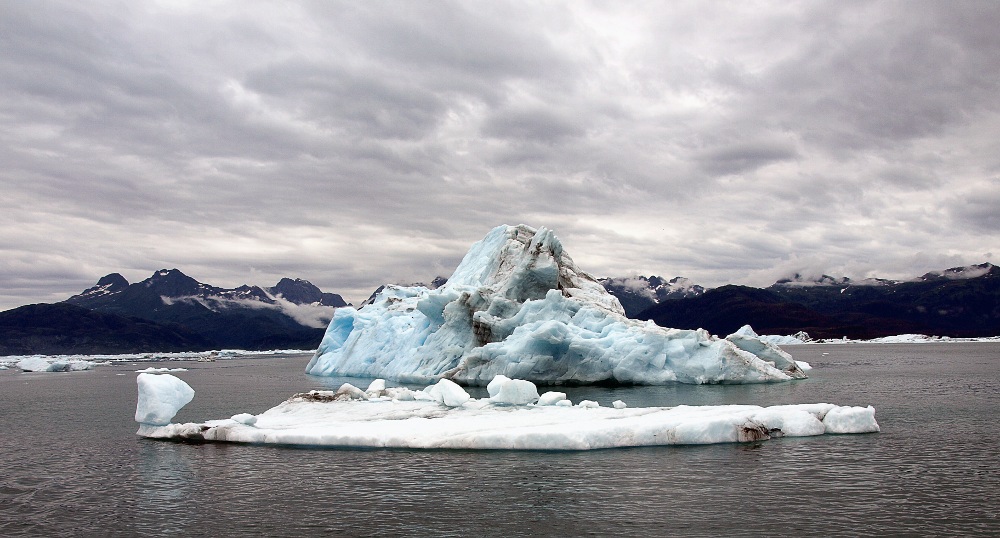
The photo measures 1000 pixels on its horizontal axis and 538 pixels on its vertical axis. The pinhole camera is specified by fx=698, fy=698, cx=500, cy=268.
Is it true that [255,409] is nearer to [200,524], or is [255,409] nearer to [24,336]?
[200,524]

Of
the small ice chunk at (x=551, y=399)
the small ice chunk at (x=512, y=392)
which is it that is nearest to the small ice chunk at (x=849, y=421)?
the small ice chunk at (x=551, y=399)

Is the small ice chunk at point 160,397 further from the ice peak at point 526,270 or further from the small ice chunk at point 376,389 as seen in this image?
the ice peak at point 526,270

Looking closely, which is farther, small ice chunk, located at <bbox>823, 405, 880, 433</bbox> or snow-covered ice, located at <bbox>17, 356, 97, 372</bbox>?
snow-covered ice, located at <bbox>17, 356, 97, 372</bbox>

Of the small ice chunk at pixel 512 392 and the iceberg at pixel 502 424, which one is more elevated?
the small ice chunk at pixel 512 392

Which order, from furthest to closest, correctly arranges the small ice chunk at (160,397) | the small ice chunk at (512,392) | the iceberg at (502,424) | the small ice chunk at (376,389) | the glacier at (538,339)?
A: 1. the glacier at (538,339)
2. the small ice chunk at (376,389)
3. the small ice chunk at (512,392)
4. the small ice chunk at (160,397)
5. the iceberg at (502,424)

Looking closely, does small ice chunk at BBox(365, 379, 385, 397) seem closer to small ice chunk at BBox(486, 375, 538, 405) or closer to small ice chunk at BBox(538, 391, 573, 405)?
small ice chunk at BBox(486, 375, 538, 405)

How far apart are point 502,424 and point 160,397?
36.0 ft

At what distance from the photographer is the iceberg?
61.2 ft

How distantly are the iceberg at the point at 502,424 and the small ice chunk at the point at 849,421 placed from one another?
0.03 meters

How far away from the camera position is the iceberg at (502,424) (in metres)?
18.7

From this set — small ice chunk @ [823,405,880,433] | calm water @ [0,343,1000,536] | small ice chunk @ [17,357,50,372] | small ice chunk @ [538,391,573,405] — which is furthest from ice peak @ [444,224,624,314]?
small ice chunk @ [17,357,50,372]

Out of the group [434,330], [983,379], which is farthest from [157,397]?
[983,379]

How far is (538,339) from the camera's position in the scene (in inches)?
1547

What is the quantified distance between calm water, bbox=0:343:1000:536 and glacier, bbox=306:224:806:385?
18051mm
